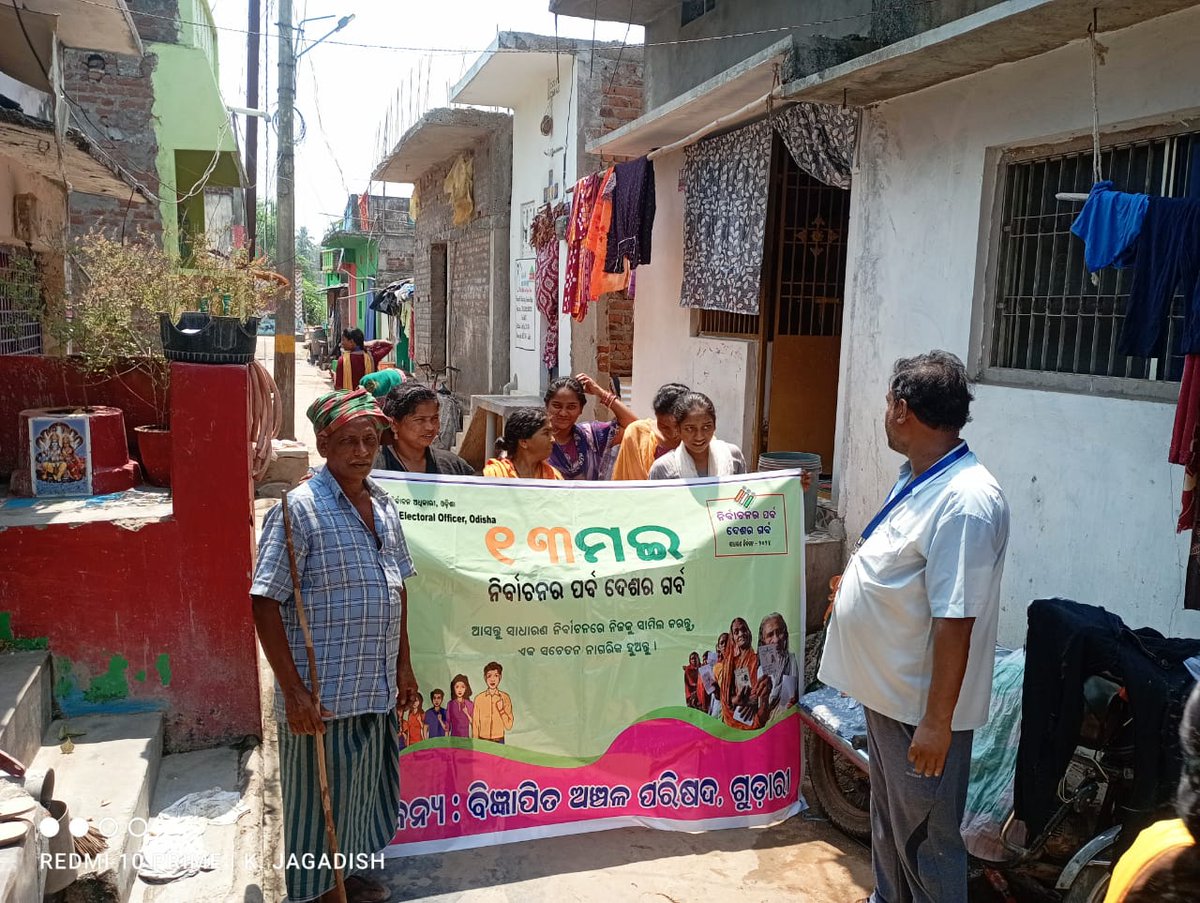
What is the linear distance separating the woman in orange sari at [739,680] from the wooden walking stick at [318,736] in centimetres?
159

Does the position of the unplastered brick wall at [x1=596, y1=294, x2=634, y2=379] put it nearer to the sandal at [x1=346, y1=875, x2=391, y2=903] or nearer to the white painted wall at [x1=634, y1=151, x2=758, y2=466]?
the white painted wall at [x1=634, y1=151, x2=758, y2=466]

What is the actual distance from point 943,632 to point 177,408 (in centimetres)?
332

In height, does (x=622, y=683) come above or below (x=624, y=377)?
below

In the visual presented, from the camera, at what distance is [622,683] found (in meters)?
3.71

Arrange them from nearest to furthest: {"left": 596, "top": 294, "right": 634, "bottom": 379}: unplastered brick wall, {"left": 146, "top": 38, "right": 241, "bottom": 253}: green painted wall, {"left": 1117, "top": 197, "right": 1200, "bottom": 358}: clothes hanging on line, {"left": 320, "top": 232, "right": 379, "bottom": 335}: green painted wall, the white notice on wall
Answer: {"left": 1117, "top": 197, "right": 1200, "bottom": 358}: clothes hanging on line → {"left": 596, "top": 294, "right": 634, "bottom": 379}: unplastered brick wall → {"left": 146, "top": 38, "right": 241, "bottom": 253}: green painted wall → the white notice on wall → {"left": 320, "top": 232, "right": 379, "bottom": 335}: green painted wall

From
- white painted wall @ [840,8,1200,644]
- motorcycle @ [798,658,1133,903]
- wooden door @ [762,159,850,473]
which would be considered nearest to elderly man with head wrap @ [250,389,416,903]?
motorcycle @ [798,658,1133,903]

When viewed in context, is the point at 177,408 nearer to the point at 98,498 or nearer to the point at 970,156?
the point at 98,498

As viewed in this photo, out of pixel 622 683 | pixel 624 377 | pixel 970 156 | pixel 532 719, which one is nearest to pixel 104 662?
pixel 532 719

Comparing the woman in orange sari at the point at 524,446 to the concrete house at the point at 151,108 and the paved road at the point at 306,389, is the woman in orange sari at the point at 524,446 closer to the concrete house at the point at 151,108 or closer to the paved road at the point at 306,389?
the paved road at the point at 306,389

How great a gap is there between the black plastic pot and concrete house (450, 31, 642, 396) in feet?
20.1

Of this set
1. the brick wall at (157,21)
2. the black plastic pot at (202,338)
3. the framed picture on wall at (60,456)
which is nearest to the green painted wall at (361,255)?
the brick wall at (157,21)

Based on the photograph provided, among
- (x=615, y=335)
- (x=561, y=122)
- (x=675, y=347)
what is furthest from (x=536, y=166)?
(x=675, y=347)

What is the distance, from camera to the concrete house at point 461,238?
13.0 meters

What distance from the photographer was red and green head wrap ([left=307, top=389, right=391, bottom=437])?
296cm
